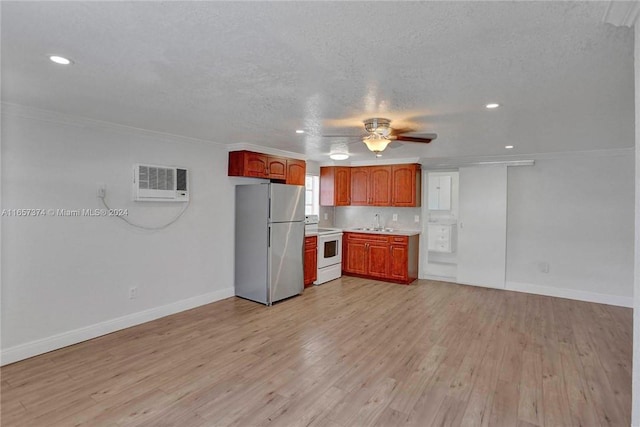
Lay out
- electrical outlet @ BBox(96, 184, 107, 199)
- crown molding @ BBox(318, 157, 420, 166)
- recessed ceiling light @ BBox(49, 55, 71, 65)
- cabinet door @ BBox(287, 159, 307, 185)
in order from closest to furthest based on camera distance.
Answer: recessed ceiling light @ BBox(49, 55, 71, 65)
electrical outlet @ BBox(96, 184, 107, 199)
cabinet door @ BBox(287, 159, 307, 185)
crown molding @ BBox(318, 157, 420, 166)

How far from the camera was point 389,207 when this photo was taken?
6.50 m

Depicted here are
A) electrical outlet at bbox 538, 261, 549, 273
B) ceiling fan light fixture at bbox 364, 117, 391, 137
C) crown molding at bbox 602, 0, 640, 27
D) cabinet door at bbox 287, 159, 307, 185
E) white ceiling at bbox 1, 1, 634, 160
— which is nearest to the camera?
crown molding at bbox 602, 0, 640, 27

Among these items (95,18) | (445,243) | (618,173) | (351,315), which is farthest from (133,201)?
(618,173)

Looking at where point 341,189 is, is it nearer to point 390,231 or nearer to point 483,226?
point 390,231

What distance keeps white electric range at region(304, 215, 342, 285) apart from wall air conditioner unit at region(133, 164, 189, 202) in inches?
85.7

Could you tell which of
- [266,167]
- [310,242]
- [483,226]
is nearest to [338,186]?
[310,242]

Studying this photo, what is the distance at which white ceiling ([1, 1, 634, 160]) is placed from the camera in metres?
1.38

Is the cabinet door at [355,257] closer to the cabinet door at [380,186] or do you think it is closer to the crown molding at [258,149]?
the cabinet door at [380,186]

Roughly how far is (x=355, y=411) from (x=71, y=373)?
2.36 meters

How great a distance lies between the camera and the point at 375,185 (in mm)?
6230

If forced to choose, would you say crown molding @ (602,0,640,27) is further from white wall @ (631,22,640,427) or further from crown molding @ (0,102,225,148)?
crown molding @ (0,102,225,148)

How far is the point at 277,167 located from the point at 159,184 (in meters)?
1.79

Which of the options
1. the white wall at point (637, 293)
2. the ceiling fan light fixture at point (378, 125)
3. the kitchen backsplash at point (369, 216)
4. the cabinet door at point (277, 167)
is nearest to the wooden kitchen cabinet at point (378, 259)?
the kitchen backsplash at point (369, 216)

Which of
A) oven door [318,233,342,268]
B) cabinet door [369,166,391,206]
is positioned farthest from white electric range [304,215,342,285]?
cabinet door [369,166,391,206]
